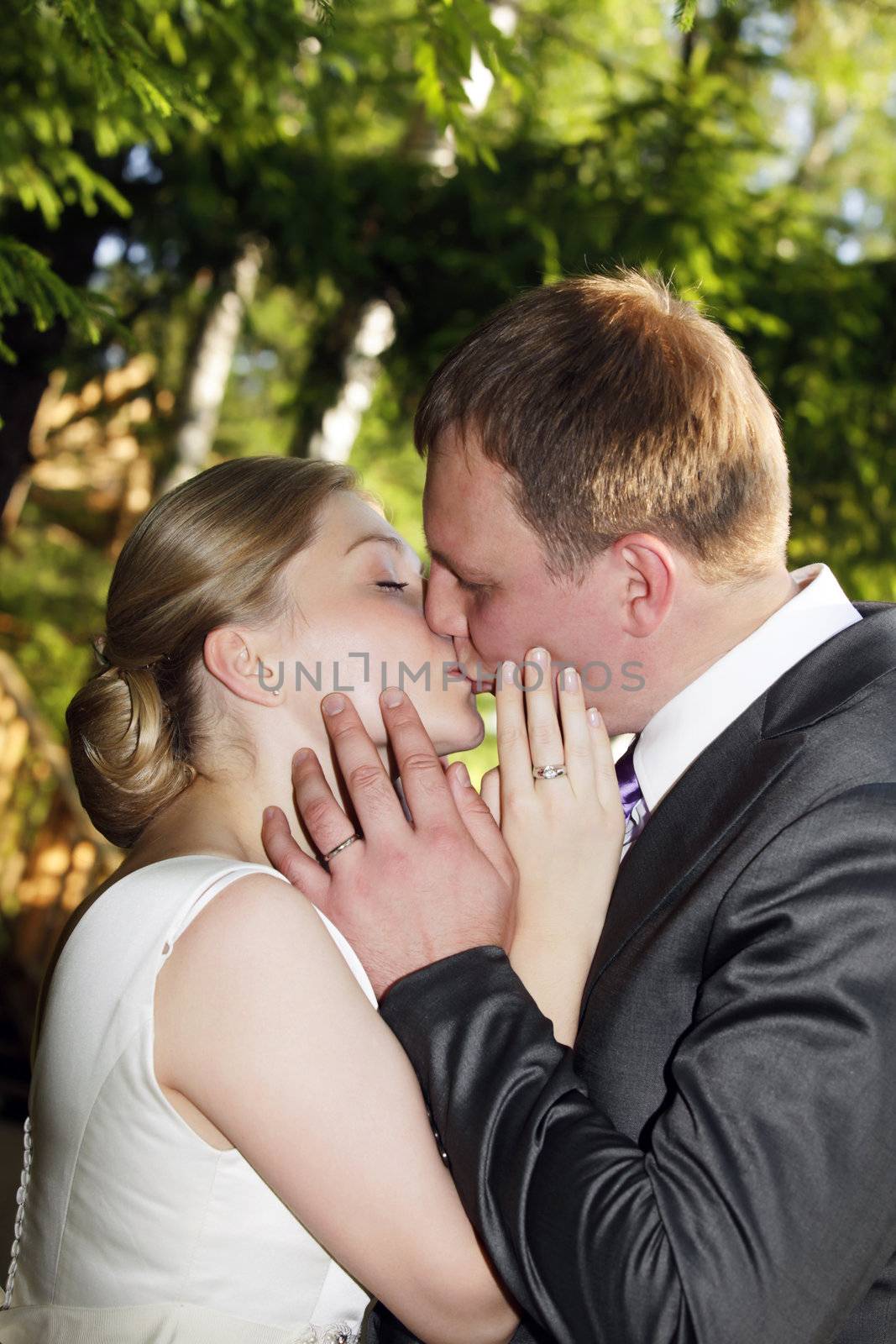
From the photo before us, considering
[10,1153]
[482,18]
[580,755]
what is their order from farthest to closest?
[10,1153] → [482,18] → [580,755]

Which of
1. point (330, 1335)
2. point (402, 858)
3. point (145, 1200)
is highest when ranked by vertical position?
point (402, 858)

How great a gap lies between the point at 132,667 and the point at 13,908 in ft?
16.5

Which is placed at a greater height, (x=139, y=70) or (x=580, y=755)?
(x=139, y=70)

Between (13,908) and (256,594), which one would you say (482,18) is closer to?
(256,594)

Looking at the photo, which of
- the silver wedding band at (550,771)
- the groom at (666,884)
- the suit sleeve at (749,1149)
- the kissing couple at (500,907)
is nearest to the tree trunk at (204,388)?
the kissing couple at (500,907)

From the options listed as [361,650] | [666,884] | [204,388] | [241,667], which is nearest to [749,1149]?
[666,884]

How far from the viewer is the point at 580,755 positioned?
2256mm

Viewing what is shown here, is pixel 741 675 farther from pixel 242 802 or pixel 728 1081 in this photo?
pixel 242 802

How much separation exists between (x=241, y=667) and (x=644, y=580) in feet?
2.87

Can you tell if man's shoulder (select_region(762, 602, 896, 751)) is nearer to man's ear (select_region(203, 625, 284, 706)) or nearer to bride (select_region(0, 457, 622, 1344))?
bride (select_region(0, 457, 622, 1344))

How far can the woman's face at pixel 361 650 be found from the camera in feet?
8.26

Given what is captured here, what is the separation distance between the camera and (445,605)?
2.48 meters

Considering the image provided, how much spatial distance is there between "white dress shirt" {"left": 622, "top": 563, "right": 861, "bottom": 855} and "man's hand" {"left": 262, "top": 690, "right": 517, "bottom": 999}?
0.33 meters

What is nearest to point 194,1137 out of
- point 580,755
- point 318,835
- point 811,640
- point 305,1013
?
point 305,1013
